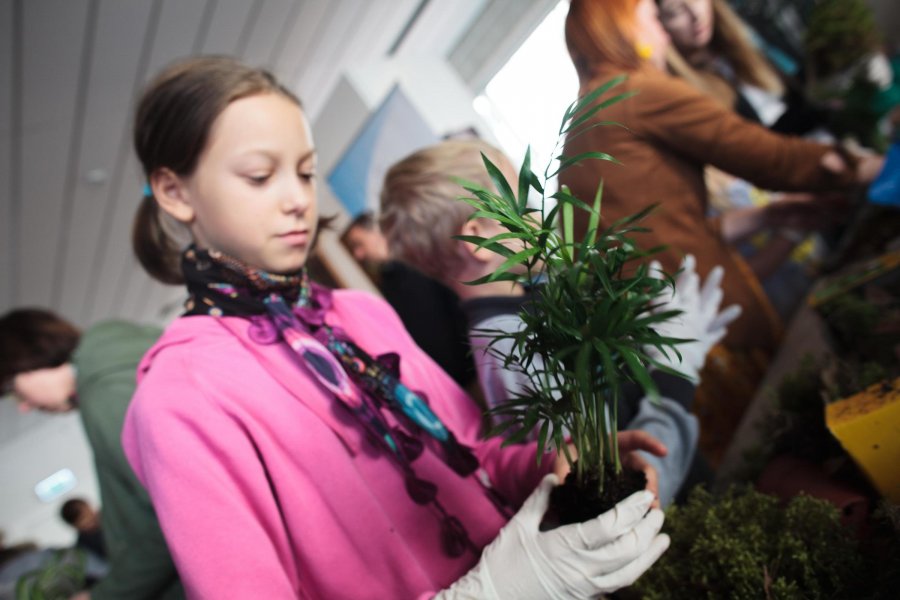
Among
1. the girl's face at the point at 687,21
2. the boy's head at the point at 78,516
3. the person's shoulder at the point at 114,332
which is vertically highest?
the girl's face at the point at 687,21

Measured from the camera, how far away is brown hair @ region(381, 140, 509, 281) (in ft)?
2.76

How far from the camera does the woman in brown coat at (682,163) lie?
98 centimetres

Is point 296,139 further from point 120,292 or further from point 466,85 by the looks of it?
point 120,292

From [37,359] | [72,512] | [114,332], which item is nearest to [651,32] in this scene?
[114,332]

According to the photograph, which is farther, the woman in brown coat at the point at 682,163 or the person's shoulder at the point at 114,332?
the person's shoulder at the point at 114,332

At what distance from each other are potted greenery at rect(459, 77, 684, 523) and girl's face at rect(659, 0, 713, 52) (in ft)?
2.53

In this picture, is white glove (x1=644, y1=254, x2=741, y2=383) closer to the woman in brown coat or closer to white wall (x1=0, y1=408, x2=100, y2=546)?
the woman in brown coat

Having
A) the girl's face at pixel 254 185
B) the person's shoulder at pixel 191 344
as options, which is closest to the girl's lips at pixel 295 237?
the girl's face at pixel 254 185

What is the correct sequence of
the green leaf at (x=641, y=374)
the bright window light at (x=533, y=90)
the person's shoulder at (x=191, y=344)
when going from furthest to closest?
the bright window light at (x=533, y=90)
the person's shoulder at (x=191, y=344)
the green leaf at (x=641, y=374)

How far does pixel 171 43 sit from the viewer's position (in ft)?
5.92

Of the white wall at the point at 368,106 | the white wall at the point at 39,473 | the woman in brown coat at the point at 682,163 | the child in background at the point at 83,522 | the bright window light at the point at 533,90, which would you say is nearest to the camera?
the bright window light at the point at 533,90

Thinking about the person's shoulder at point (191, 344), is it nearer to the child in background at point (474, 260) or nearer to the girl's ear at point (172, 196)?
the girl's ear at point (172, 196)

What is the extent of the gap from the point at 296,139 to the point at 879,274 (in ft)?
3.97

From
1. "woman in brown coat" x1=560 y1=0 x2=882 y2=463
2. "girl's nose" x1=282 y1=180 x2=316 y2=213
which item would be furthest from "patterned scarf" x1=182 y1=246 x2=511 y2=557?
"woman in brown coat" x1=560 y1=0 x2=882 y2=463
